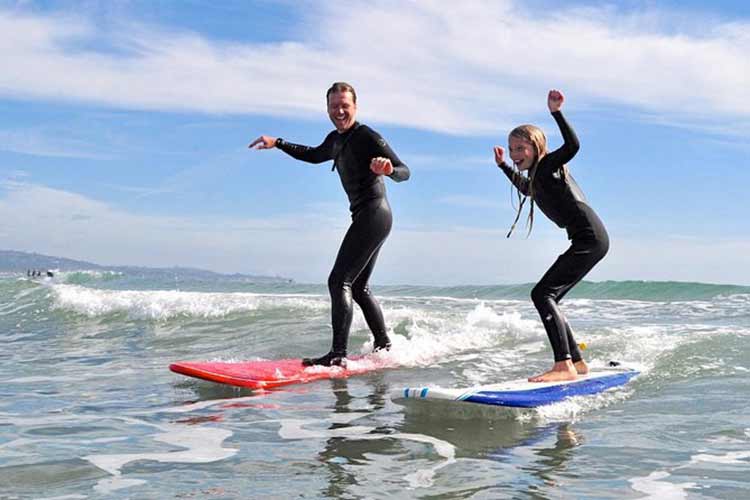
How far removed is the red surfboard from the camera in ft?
20.7

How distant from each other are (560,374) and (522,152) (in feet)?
5.17

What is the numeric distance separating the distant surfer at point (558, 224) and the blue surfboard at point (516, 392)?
0.18m

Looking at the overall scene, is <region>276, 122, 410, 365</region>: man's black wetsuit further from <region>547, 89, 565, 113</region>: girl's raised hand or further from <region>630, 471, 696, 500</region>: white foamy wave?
<region>630, 471, 696, 500</region>: white foamy wave

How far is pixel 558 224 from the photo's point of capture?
5977 mm

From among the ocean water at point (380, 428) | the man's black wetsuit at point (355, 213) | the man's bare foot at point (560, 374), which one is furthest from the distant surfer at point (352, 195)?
the man's bare foot at point (560, 374)

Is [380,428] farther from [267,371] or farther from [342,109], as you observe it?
[342,109]

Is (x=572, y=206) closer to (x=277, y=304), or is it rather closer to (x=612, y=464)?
(x=612, y=464)

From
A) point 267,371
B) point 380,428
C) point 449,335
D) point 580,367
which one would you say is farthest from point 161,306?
point 380,428

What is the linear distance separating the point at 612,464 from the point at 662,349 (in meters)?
4.65

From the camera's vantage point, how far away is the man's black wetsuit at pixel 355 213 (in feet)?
22.6

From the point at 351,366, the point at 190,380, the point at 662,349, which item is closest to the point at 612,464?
the point at 351,366

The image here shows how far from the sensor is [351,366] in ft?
23.6

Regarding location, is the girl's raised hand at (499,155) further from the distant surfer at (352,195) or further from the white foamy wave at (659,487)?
the white foamy wave at (659,487)

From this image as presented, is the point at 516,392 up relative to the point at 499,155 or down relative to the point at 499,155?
down
